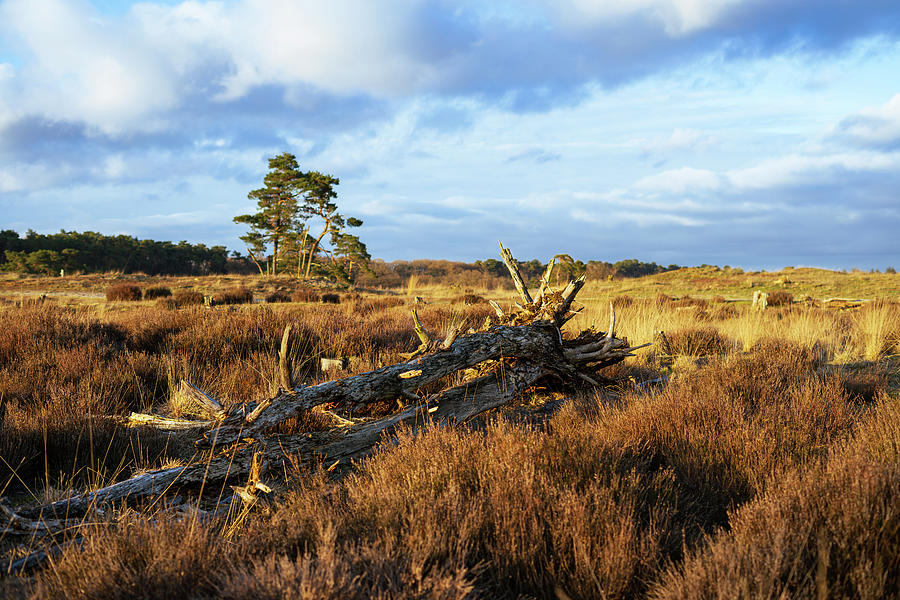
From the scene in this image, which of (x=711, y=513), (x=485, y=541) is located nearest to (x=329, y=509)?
(x=485, y=541)

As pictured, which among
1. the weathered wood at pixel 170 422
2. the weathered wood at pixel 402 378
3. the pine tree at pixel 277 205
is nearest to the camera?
the weathered wood at pixel 402 378

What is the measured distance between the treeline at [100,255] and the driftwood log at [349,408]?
147 ft

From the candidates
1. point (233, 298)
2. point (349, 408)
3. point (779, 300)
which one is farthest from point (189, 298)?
point (779, 300)

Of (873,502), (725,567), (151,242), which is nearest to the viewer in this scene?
(725,567)

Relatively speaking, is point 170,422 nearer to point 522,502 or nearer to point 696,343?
point 522,502

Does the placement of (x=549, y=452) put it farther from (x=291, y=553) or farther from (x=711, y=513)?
(x=291, y=553)

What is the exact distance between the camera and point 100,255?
145 ft

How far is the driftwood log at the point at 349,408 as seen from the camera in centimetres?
339

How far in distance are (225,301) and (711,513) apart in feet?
57.9

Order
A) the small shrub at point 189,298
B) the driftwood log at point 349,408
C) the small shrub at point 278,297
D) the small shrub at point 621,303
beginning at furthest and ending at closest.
Result: the small shrub at point 278,297 → the small shrub at point 189,298 → the small shrub at point 621,303 → the driftwood log at point 349,408

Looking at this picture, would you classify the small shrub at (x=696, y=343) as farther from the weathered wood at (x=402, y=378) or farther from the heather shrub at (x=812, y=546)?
the heather shrub at (x=812, y=546)

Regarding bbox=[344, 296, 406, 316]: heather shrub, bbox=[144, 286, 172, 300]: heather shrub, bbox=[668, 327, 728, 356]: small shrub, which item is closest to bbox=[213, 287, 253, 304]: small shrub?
bbox=[144, 286, 172, 300]: heather shrub

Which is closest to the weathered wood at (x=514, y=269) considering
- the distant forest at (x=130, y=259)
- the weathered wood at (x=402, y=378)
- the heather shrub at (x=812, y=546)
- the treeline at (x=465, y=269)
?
the weathered wood at (x=402, y=378)

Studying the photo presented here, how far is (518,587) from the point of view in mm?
2193
